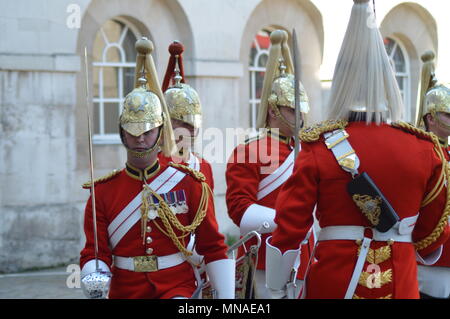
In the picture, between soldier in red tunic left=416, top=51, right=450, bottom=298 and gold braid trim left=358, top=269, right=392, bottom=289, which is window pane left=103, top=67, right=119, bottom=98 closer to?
soldier in red tunic left=416, top=51, right=450, bottom=298

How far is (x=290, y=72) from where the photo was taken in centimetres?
613

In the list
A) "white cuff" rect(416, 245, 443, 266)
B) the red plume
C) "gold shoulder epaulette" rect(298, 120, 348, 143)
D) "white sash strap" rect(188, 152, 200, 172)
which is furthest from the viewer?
the red plume

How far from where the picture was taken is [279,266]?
3566mm

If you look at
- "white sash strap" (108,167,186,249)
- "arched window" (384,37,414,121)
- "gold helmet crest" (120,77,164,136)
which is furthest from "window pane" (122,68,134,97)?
"white sash strap" (108,167,186,249)

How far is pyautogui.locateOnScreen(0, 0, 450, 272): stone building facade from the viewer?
8.97 metres

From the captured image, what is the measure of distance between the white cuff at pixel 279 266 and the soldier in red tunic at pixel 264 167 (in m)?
1.30

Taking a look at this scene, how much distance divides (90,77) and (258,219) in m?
5.46

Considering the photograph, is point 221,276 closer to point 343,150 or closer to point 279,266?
point 279,266

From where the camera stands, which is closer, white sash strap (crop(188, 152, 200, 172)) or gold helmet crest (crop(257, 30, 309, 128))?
gold helmet crest (crop(257, 30, 309, 128))

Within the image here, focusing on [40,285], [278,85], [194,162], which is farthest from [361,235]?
[40,285]

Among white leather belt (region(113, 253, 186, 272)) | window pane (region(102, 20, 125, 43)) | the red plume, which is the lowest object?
white leather belt (region(113, 253, 186, 272))

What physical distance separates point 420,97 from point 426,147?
343 centimetres

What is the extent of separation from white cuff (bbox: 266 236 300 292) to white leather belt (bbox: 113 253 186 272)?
2.50ft
